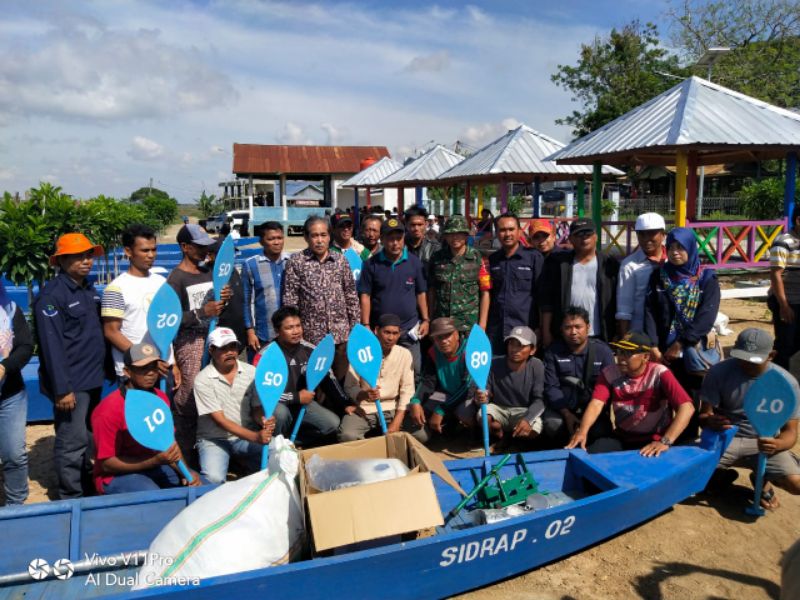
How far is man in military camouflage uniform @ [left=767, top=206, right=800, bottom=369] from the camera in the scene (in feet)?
18.1

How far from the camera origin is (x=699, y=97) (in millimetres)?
9188

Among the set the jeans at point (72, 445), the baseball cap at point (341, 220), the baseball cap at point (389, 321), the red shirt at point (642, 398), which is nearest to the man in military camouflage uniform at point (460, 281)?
the baseball cap at point (389, 321)

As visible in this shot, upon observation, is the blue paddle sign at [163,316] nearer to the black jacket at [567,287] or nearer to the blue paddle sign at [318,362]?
the blue paddle sign at [318,362]

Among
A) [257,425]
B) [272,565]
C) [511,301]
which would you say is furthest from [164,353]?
[511,301]

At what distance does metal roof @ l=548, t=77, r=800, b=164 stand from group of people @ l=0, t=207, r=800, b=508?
444 centimetres

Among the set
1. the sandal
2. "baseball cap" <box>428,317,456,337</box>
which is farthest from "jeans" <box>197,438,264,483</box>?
the sandal

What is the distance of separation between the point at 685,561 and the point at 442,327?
212 centimetres

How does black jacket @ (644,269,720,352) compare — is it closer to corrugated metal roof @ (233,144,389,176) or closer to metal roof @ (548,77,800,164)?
metal roof @ (548,77,800,164)

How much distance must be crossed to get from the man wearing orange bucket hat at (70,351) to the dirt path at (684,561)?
2.46 feet

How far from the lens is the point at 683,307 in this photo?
4215mm

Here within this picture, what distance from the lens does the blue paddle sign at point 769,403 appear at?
11.4 feet

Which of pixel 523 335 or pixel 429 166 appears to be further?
pixel 429 166

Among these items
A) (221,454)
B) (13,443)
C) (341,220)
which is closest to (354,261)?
(341,220)

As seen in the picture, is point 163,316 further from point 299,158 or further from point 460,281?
point 299,158
